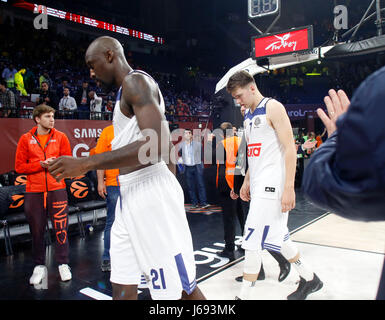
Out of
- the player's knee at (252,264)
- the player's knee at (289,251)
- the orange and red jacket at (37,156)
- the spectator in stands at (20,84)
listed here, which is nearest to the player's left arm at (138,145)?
the player's knee at (252,264)

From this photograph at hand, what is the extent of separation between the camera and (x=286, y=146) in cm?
253

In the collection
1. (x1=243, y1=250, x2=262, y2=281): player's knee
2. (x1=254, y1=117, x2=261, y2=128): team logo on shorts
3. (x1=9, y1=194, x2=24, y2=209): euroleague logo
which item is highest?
(x1=254, y1=117, x2=261, y2=128): team logo on shorts

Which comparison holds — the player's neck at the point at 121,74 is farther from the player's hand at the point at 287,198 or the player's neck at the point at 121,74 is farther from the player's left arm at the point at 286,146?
the player's hand at the point at 287,198

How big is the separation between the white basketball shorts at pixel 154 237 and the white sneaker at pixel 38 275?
209 cm

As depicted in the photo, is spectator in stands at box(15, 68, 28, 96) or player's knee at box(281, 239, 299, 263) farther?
spectator in stands at box(15, 68, 28, 96)

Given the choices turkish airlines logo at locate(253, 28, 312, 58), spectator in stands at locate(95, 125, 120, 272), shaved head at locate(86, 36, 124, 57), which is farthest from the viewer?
turkish airlines logo at locate(253, 28, 312, 58)

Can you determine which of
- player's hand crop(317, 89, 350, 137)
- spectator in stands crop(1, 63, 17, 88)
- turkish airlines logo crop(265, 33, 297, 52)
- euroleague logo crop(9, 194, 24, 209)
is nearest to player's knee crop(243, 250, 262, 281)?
player's hand crop(317, 89, 350, 137)

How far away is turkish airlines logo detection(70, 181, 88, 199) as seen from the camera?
5.53 m

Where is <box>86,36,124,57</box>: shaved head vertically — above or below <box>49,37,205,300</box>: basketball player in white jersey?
above

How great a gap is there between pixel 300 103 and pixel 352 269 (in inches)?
812

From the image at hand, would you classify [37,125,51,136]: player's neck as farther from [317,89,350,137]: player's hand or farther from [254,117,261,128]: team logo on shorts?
[317,89,350,137]: player's hand

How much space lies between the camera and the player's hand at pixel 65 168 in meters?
1.51

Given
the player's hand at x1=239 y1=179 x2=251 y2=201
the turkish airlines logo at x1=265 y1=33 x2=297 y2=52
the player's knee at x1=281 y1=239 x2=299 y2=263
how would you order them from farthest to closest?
the turkish airlines logo at x1=265 y1=33 x2=297 y2=52
the player's hand at x1=239 y1=179 x2=251 y2=201
the player's knee at x1=281 y1=239 x2=299 y2=263

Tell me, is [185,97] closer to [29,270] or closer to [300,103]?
[300,103]
